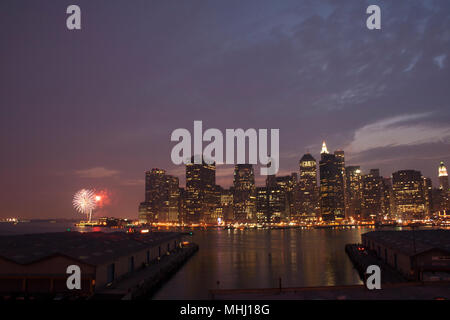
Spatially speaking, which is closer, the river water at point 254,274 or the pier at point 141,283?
the pier at point 141,283

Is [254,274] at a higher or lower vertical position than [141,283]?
lower

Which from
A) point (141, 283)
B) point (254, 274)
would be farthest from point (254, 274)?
point (141, 283)

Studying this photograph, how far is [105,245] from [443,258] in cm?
4244

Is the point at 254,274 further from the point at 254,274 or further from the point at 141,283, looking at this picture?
the point at 141,283

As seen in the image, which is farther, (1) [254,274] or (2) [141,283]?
(1) [254,274]

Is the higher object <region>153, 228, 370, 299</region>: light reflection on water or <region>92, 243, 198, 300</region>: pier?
<region>92, 243, 198, 300</region>: pier

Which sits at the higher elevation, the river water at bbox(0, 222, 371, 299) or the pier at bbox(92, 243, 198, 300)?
the pier at bbox(92, 243, 198, 300)

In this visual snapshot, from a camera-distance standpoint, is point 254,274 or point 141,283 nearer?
point 141,283

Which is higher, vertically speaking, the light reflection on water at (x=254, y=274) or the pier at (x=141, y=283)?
the pier at (x=141, y=283)

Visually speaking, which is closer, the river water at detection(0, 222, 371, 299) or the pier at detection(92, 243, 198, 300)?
the pier at detection(92, 243, 198, 300)

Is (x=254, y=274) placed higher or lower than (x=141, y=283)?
lower
